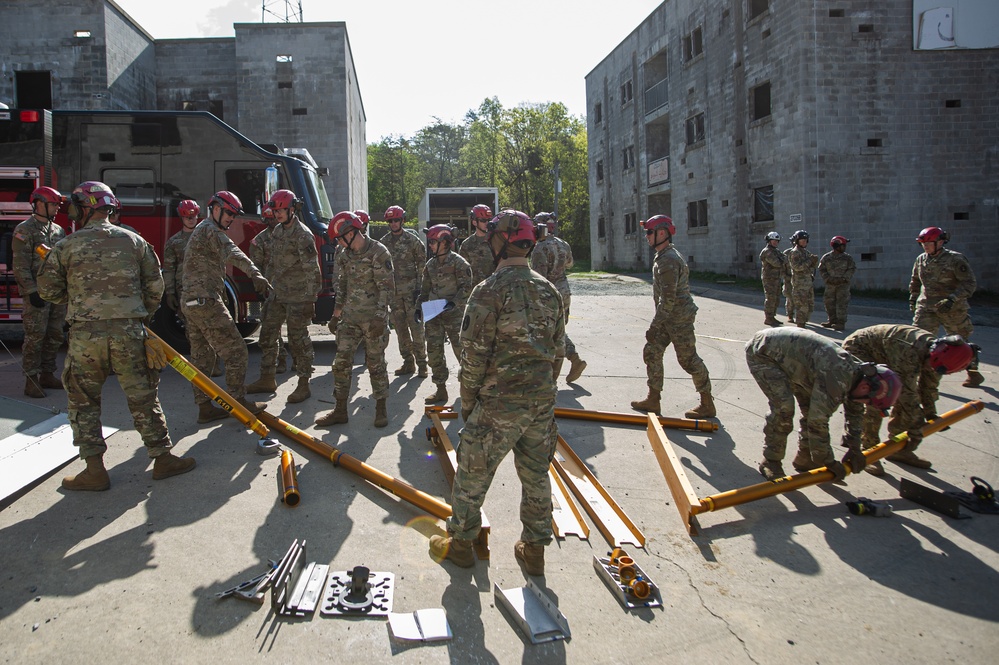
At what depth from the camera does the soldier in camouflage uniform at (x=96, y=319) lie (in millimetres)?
4367

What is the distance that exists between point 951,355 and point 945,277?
12.5 feet

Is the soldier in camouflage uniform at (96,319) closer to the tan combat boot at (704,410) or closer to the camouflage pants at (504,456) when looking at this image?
the camouflage pants at (504,456)

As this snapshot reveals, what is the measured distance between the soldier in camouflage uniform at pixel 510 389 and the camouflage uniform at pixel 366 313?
2774 mm

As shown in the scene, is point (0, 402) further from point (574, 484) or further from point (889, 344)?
point (889, 344)

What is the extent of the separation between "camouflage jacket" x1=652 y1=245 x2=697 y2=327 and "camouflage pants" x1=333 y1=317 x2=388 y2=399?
2.66m

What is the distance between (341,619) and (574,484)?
199 centimetres

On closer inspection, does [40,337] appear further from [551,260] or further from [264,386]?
[551,260]

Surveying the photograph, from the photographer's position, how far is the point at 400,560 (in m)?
3.56

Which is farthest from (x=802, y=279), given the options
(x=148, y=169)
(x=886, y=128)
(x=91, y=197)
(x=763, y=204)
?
(x=91, y=197)

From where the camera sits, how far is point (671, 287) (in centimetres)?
615

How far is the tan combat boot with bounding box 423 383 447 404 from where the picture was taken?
702cm

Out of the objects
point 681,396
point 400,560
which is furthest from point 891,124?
point 400,560

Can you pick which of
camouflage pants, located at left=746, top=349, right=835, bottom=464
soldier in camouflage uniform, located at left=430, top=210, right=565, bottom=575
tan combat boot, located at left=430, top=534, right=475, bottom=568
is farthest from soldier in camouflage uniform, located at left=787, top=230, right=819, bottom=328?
tan combat boot, located at left=430, top=534, right=475, bottom=568

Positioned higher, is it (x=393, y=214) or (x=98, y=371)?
(x=393, y=214)
